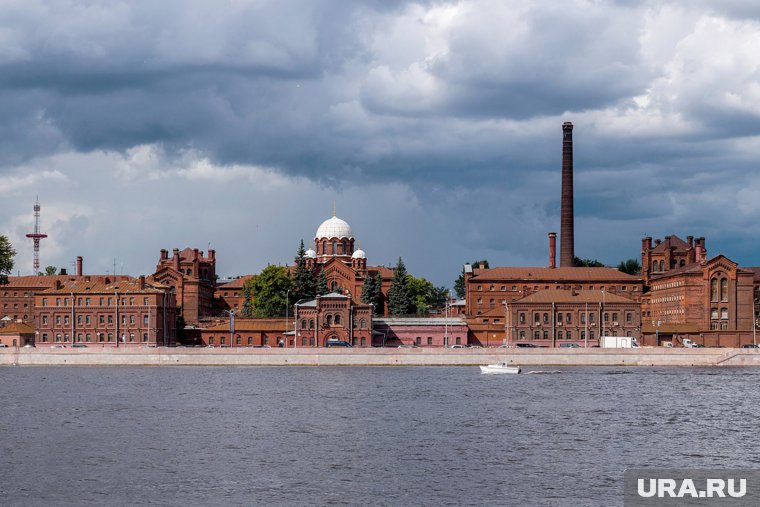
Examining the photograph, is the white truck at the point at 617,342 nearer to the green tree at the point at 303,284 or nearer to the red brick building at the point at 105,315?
the green tree at the point at 303,284

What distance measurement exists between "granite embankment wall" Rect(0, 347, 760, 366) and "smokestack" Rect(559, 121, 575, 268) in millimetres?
47640

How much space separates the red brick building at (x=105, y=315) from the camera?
455 ft

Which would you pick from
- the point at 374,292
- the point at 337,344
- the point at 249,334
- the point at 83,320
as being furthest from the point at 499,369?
the point at 374,292

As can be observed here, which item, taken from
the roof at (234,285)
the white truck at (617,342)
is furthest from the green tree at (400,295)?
the white truck at (617,342)

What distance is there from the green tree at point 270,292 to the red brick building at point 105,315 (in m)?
16.5

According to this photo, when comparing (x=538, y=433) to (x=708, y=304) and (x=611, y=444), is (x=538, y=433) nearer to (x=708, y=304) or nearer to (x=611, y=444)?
(x=611, y=444)

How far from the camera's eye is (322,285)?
162 meters

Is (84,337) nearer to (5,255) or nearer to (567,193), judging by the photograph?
(5,255)

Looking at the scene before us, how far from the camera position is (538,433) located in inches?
2349

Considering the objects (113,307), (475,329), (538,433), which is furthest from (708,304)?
(538,433)

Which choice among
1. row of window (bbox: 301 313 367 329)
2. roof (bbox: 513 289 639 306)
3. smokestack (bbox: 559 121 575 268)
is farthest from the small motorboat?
smokestack (bbox: 559 121 575 268)

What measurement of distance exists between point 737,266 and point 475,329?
A: 3419cm

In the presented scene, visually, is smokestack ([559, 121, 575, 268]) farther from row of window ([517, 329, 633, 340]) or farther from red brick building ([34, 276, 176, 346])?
red brick building ([34, 276, 176, 346])

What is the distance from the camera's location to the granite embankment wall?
12175 cm
